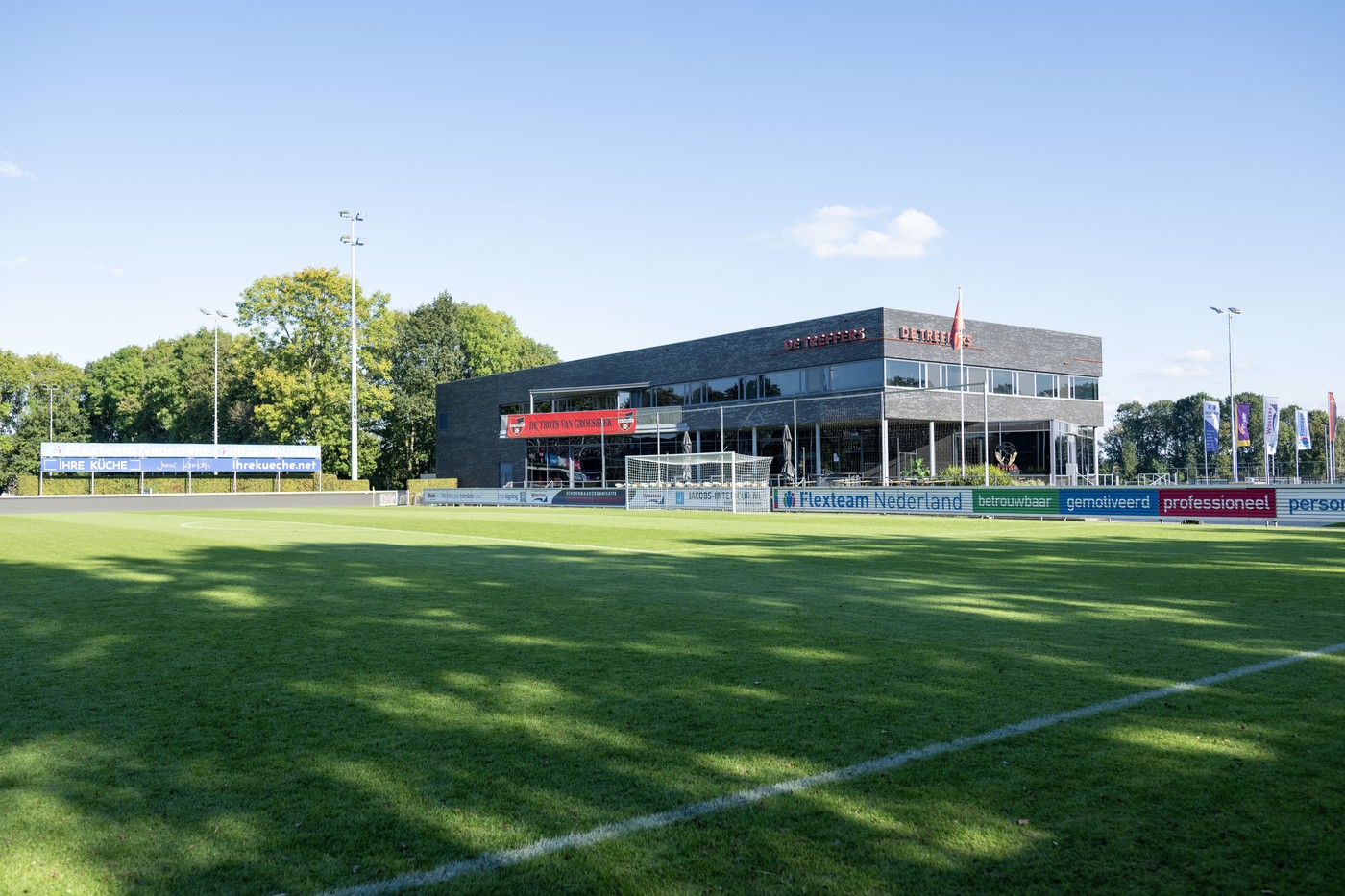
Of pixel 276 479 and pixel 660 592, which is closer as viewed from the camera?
pixel 660 592

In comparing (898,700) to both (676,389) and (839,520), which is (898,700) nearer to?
(839,520)

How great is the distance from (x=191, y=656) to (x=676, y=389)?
5091 cm

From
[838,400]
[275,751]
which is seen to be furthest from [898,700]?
[838,400]

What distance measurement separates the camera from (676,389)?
58.2 meters

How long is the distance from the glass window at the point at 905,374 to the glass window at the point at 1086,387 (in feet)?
42.4

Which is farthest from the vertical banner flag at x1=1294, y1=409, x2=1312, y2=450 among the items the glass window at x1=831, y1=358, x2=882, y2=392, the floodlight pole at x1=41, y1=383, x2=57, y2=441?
the floodlight pole at x1=41, y1=383, x2=57, y2=441

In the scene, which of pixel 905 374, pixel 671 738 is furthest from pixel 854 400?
pixel 671 738

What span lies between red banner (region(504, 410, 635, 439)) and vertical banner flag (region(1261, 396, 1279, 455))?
34324 millimetres

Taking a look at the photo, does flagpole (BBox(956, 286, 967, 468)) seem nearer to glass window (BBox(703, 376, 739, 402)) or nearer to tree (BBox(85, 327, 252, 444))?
glass window (BBox(703, 376, 739, 402))

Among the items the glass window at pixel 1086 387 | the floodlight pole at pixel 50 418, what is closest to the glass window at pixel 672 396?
the glass window at pixel 1086 387

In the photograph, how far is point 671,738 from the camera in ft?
17.1

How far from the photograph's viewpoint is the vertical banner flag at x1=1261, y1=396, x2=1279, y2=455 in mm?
50094

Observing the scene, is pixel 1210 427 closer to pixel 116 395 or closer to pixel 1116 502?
pixel 1116 502

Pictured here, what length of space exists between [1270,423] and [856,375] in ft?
72.6
